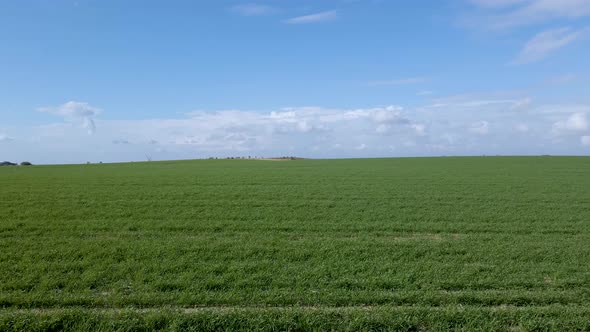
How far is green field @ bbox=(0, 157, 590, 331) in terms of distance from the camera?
5812 mm

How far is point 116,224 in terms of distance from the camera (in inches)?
500

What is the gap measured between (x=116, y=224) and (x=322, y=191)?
1149 centimetres

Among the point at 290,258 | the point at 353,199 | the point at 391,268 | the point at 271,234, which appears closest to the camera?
the point at 391,268

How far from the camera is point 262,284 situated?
283 inches

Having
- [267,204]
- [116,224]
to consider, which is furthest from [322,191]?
[116,224]

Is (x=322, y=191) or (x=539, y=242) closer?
(x=539, y=242)

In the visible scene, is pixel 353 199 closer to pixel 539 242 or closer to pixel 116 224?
pixel 539 242

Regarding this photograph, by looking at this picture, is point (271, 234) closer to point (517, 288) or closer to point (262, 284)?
point (262, 284)

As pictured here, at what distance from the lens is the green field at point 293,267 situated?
19.1 ft

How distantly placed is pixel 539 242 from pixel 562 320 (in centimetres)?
539

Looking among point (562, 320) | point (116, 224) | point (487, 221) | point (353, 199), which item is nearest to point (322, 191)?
point (353, 199)

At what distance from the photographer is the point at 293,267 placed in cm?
812

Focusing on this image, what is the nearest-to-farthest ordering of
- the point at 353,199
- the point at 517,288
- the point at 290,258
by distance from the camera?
the point at 517,288 < the point at 290,258 < the point at 353,199

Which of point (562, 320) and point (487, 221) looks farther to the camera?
point (487, 221)
